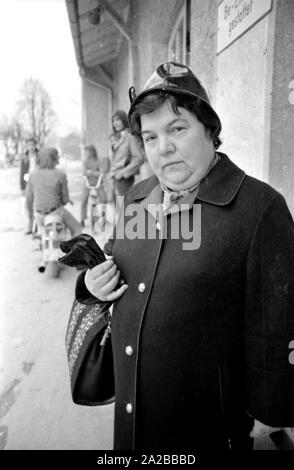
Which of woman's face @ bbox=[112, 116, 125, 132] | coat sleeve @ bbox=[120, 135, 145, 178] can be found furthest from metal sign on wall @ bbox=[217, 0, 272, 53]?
woman's face @ bbox=[112, 116, 125, 132]

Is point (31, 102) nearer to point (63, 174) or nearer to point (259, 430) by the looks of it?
point (63, 174)

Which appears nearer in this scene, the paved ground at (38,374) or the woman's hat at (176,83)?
the woman's hat at (176,83)

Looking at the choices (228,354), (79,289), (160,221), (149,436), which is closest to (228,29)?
(160,221)

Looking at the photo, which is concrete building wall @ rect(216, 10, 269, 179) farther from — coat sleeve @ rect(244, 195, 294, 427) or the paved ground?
the paved ground

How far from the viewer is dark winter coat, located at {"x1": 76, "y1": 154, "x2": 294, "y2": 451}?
2.90 ft

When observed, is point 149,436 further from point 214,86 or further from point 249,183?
point 214,86

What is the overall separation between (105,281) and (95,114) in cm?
1142

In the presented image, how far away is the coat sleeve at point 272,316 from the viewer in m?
0.87

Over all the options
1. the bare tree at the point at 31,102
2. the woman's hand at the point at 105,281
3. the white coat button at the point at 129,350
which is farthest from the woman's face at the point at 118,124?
the white coat button at the point at 129,350

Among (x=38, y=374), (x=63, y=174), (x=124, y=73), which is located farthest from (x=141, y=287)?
(x=124, y=73)

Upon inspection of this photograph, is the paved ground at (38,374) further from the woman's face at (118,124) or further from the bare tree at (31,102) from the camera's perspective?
the bare tree at (31,102)

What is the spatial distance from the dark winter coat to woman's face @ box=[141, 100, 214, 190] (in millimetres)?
49

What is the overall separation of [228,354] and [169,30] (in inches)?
150

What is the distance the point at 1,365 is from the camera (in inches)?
94.1
